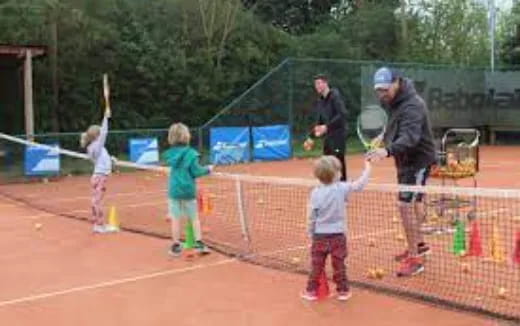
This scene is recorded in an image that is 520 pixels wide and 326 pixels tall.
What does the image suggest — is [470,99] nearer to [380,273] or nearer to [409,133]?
[409,133]

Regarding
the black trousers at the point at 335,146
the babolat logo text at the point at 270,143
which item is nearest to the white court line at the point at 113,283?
the black trousers at the point at 335,146

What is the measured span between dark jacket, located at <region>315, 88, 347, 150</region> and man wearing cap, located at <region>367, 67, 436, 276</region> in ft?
12.7

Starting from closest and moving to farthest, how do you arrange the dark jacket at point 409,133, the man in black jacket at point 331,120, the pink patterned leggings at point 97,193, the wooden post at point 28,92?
the dark jacket at point 409,133
the pink patterned leggings at point 97,193
the man in black jacket at point 331,120
the wooden post at point 28,92

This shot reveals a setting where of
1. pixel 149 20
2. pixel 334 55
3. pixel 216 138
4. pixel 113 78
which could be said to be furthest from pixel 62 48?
pixel 334 55

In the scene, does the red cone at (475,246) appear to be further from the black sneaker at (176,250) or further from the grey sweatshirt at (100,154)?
the grey sweatshirt at (100,154)

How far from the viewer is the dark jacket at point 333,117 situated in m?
11.7

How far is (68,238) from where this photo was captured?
34.5 ft

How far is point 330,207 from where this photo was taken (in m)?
6.85

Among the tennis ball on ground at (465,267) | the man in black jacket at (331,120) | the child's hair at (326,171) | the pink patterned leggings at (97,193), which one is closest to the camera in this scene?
the child's hair at (326,171)

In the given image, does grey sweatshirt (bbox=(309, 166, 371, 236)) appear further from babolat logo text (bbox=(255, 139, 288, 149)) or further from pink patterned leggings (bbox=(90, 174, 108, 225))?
babolat logo text (bbox=(255, 139, 288, 149))

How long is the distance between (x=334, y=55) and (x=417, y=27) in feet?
16.5

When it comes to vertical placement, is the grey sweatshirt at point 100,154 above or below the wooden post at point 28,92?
below

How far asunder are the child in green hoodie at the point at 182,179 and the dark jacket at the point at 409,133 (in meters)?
2.17

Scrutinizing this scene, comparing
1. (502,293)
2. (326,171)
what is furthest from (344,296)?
(502,293)
